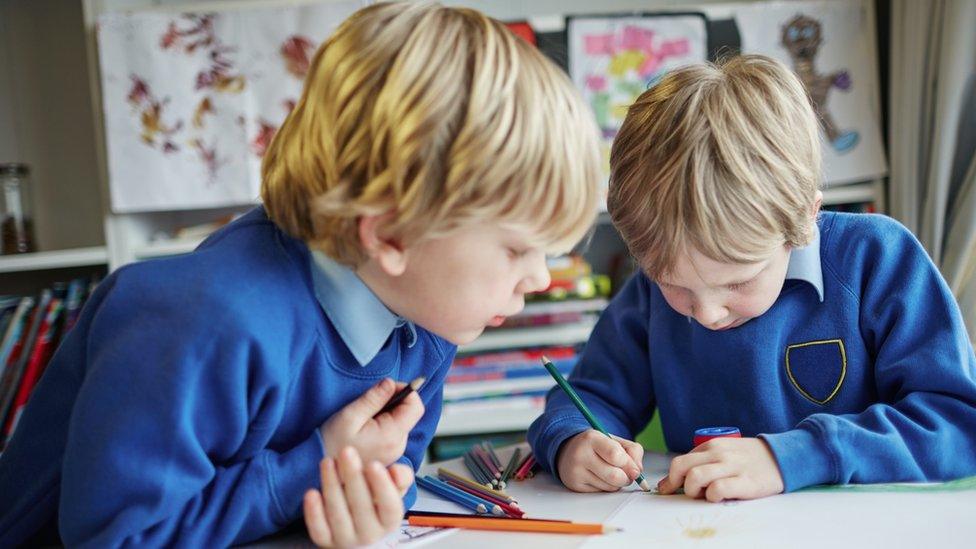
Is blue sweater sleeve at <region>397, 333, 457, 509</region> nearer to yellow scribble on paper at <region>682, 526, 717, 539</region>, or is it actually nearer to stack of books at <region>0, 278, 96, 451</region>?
yellow scribble on paper at <region>682, 526, 717, 539</region>

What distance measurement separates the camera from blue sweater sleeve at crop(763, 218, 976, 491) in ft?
2.70

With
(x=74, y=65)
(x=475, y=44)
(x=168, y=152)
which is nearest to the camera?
(x=475, y=44)

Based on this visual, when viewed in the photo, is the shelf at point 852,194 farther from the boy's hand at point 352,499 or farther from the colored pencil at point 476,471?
the boy's hand at point 352,499

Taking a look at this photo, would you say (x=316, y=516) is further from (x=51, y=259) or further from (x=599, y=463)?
(x=51, y=259)

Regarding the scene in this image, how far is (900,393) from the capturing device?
91cm

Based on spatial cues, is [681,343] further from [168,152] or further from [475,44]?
[168,152]

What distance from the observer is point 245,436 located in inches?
28.2

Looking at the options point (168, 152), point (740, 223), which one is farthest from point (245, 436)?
point (168, 152)

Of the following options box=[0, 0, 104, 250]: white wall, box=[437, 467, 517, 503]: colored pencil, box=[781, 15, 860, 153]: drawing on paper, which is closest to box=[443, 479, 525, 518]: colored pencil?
box=[437, 467, 517, 503]: colored pencil

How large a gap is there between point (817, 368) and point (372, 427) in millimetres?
519

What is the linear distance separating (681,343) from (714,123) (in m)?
0.30

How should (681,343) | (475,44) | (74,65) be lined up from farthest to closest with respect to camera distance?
(74,65)
(681,343)
(475,44)

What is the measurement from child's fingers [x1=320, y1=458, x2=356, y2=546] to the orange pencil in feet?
0.44

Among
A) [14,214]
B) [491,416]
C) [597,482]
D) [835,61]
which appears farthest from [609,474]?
[14,214]
